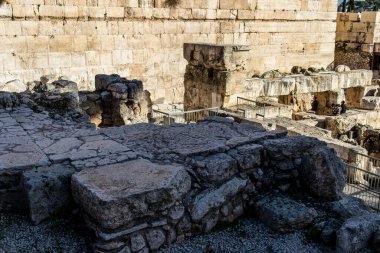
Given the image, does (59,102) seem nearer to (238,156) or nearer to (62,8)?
(238,156)

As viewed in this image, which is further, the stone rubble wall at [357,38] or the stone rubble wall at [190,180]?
the stone rubble wall at [357,38]

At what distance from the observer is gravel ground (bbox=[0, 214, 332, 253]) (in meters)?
3.29

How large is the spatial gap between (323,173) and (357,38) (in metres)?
18.8

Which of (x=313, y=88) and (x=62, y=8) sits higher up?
(x=62, y=8)

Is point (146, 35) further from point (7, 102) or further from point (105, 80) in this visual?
point (7, 102)

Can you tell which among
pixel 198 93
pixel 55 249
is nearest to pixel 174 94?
pixel 198 93

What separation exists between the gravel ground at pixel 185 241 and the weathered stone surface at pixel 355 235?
0.17 meters

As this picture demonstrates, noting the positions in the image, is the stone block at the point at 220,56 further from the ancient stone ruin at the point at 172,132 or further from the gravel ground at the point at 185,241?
the gravel ground at the point at 185,241

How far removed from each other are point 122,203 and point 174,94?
12.0 meters

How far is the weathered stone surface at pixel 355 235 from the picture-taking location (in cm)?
354

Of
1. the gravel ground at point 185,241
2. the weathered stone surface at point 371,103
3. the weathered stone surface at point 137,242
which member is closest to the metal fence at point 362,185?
the gravel ground at point 185,241

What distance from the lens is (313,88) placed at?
1458 cm

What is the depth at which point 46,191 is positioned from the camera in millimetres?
3510

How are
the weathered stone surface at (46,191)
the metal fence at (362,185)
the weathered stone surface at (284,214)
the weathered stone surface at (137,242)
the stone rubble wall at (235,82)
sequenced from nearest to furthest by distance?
the weathered stone surface at (137,242), the weathered stone surface at (46,191), the weathered stone surface at (284,214), the metal fence at (362,185), the stone rubble wall at (235,82)
